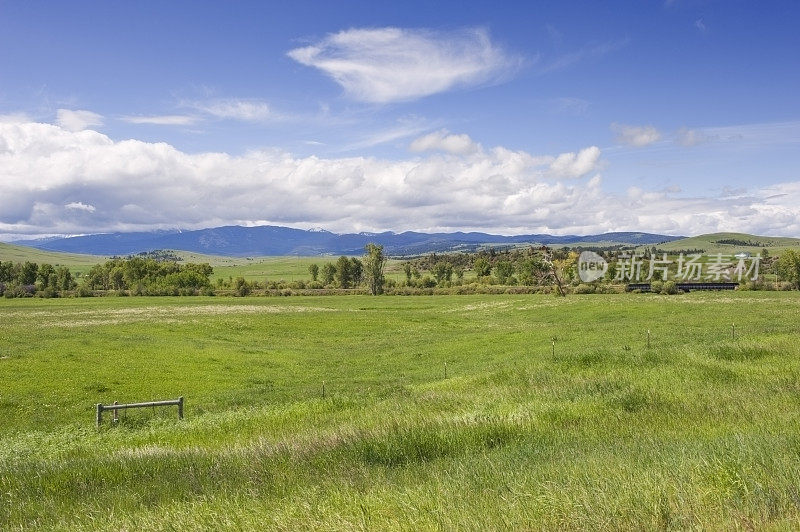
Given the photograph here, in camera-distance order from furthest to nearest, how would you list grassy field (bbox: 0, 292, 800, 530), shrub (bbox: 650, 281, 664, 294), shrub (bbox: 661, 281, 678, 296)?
shrub (bbox: 650, 281, 664, 294)
shrub (bbox: 661, 281, 678, 296)
grassy field (bbox: 0, 292, 800, 530)

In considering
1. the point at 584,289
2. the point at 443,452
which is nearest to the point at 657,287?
the point at 584,289

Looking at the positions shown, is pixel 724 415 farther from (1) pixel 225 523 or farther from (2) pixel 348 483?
(1) pixel 225 523

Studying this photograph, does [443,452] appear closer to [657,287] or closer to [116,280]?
[657,287]

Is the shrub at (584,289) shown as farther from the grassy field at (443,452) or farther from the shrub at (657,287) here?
the grassy field at (443,452)

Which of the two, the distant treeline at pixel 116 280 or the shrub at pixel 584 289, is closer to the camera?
the shrub at pixel 584 289

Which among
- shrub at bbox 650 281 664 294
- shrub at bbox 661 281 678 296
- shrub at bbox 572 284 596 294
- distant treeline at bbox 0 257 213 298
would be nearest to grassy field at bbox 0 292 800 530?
shrub at bbox 661 281 678 296

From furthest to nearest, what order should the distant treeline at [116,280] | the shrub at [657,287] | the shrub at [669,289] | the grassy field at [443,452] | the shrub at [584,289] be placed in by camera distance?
the distant treeline at [116,280], the shrub at [584,289], the shrub at [657,287], the shrub at [669,289], the grassy field at [443,452]

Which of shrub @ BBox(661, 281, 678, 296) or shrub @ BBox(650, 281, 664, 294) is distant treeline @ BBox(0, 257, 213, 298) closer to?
shrub @ BBox(650, 281, 664, 294)

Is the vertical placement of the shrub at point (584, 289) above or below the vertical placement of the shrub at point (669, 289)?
below

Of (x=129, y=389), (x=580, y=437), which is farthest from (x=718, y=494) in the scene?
(x=129, y=389)

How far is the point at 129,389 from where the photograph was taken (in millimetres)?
32625

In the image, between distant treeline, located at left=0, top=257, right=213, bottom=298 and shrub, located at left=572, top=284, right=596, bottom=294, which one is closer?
shrub, located at left=572, top=284, right=596, bottom=294

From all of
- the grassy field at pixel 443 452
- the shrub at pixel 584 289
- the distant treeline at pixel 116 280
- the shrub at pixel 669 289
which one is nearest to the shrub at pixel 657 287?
the shrub at pixel 669 289

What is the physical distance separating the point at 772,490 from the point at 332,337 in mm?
58524
